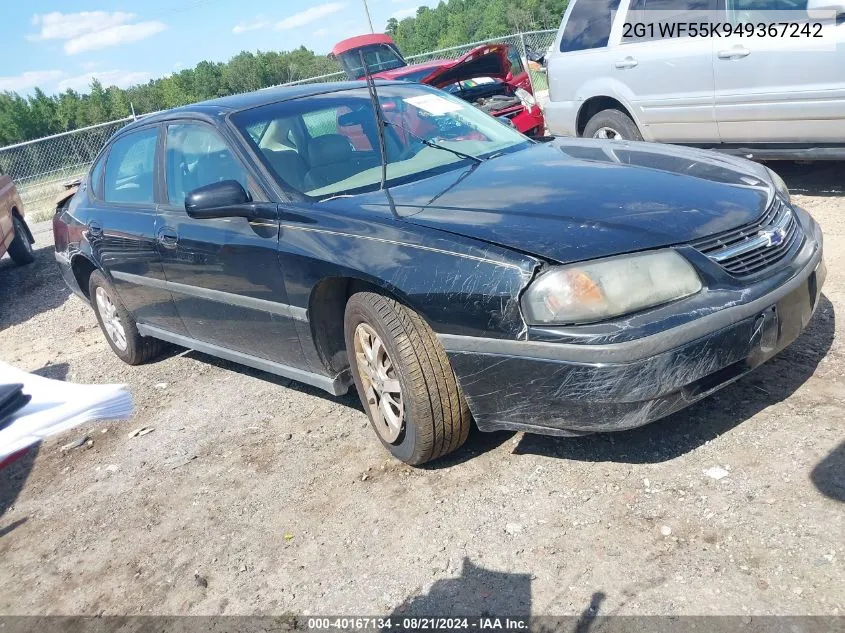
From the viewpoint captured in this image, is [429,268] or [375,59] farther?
[375,59]

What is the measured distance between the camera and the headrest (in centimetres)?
A: 399

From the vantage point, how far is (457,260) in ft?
9.79

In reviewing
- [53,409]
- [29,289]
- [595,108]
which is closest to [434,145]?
[53,409]

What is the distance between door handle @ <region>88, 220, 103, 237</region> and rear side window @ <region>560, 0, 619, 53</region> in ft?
15.5

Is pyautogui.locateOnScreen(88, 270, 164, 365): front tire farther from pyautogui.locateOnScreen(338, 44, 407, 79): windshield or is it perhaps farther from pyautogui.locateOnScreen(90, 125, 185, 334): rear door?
pyautogui.locateOnScreen(338, 44, 407, 79): windshield

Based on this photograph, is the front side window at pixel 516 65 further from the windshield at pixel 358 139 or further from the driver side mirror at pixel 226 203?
the driver side mirror at pixel 226 203

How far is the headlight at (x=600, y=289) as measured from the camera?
9.24 feet

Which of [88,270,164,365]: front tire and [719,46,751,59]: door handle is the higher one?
[719,46,751,59]: door handle

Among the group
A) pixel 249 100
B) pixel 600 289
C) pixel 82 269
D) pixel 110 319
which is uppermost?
pixel 249 100

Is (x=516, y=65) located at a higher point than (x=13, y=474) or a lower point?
higher

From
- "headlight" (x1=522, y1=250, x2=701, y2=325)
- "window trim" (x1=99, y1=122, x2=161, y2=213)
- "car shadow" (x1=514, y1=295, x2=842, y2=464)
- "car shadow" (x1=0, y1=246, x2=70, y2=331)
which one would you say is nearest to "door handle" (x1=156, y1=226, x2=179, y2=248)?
"window trim" (x1=99, y1=122, x2=161, y2=213)

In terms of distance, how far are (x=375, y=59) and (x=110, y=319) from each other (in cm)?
798

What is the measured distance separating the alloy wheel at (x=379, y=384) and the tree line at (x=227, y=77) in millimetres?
49577

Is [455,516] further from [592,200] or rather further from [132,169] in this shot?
[132,169]
